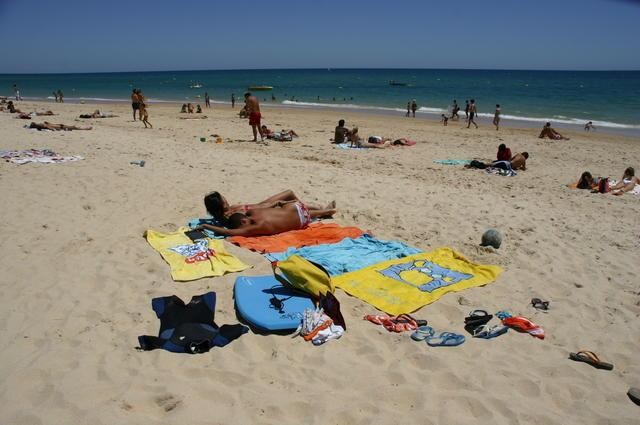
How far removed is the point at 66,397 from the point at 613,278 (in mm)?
5446

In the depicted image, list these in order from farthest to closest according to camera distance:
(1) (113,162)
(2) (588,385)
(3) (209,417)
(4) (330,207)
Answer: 1. (1) (113,162)
2. (4) (330,207)
3. (2) (588,385)
4. (3) (209,417)

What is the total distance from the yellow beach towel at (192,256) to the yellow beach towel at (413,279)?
4.04 ft

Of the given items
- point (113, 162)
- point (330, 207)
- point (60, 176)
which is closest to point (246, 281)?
point (330, 207)

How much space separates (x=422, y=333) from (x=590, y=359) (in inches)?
51.0

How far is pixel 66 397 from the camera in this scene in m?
2.87

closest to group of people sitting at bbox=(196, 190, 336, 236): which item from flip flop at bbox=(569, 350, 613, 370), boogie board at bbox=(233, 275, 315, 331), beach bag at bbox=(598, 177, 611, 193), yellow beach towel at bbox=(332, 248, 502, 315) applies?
boogie board at bbox=(233, 275, 315, 331)

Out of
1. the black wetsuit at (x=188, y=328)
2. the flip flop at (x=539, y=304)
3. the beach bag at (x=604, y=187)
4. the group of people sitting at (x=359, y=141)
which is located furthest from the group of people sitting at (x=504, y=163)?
the black wetsuit at (x=188, y=328)

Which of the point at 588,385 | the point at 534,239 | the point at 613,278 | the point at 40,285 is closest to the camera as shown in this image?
the point at 588,385

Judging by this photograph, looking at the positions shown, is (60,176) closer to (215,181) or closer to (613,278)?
(215,181)

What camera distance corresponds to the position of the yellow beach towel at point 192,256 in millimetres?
4699

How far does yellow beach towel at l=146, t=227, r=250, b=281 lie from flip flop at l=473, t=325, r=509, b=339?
2.46 meters

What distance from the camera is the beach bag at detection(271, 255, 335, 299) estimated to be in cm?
416

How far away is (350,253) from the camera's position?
17.8ft

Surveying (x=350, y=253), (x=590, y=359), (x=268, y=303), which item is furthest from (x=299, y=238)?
(x=590, y=359)
